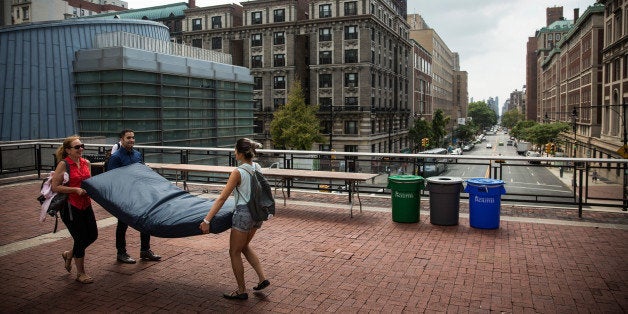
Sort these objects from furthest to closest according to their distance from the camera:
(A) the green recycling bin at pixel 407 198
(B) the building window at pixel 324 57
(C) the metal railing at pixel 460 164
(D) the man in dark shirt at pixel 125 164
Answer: (B) the building window at pixel 324 57 → (C) the metal railing at pixel 460 164 → (A) the green recycling bin at pixel 407 198 → (D) the man in dark shirt at pixel 125 164

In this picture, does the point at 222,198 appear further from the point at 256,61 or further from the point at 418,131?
the point at 418,131

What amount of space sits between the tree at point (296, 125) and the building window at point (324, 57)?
8.63 metres

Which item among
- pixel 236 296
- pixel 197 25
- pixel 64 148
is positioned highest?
pixel 197 25

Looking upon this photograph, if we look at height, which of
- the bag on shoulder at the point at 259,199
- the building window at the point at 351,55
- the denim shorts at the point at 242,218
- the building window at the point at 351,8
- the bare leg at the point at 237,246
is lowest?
the bare leg at the point at 237,246

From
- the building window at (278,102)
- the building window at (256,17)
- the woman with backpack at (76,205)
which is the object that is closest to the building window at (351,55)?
the building window at (278,102)

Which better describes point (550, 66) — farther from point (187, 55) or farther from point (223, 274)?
point (223, 274)

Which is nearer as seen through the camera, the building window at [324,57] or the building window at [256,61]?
the building window at [324,57]

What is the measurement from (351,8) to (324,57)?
6.90 m

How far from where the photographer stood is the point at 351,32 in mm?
57500

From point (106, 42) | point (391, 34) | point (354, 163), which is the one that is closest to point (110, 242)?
point (354, 163)

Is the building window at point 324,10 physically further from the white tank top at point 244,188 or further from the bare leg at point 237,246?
the bare leg at point 237,246

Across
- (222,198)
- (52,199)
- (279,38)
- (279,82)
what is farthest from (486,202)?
(279,38)

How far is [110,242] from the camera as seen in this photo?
29.0 feet

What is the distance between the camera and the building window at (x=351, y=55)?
57.7 m
